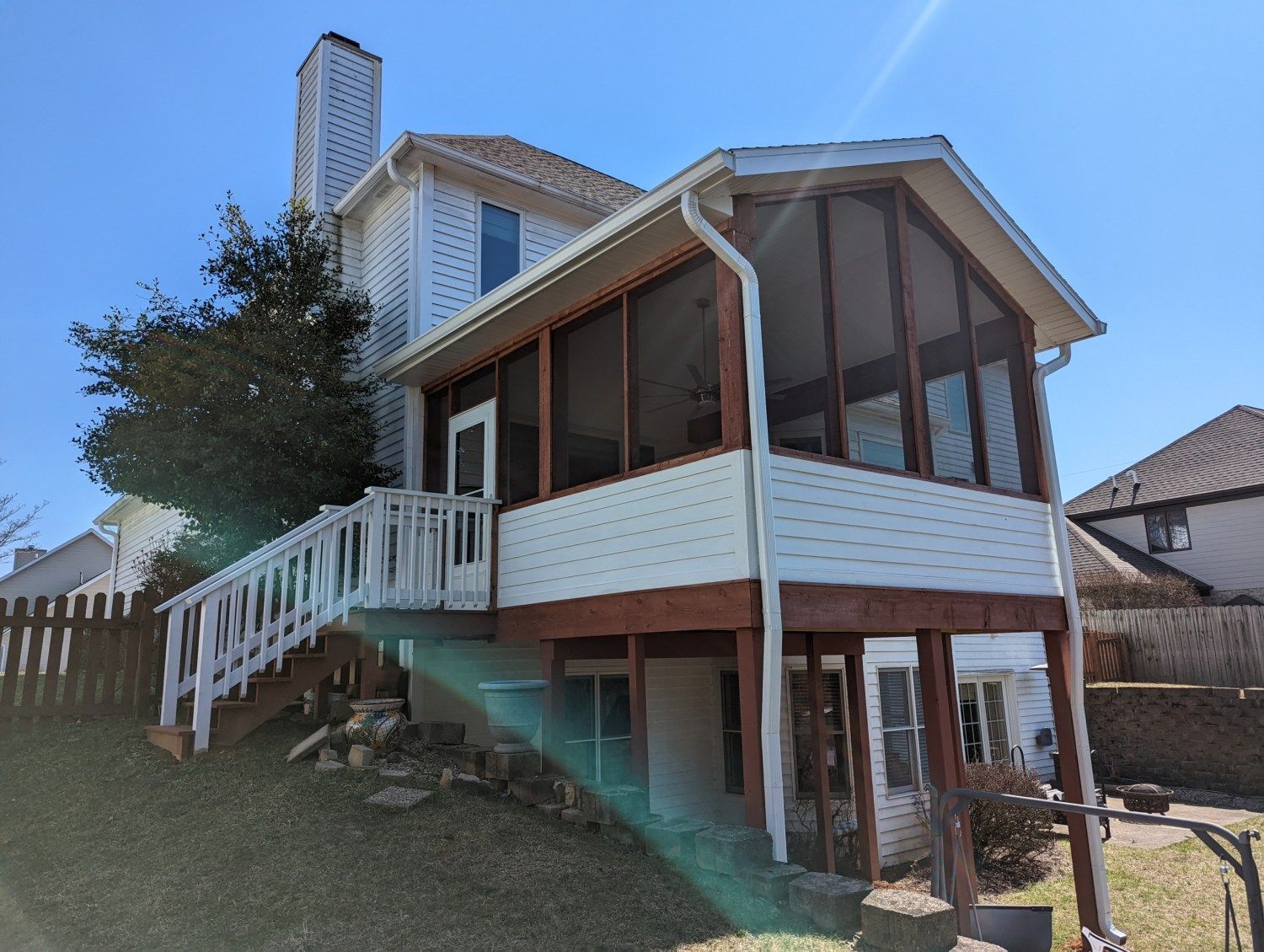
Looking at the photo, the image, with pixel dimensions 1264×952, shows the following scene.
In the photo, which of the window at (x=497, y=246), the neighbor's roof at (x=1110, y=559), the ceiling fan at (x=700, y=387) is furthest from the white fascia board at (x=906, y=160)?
the neighbor's roof at (x=1110, y=559)

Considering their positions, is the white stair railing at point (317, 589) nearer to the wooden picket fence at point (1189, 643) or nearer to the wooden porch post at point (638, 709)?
the wooden porch post at point (638, 709)

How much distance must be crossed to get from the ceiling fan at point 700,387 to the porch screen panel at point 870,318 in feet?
3.31

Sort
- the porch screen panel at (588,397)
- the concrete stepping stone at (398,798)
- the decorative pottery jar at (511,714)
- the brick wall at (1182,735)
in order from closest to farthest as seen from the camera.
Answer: the concrete stepping stone at (398,798) < the decorative pottery jar at (511,714) < the porch screen panel at (588,397) < the brick wall at (1182,735)

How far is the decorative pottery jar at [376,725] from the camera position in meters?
6.66

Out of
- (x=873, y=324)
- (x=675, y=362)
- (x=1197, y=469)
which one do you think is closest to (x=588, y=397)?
(x=675, y=362)

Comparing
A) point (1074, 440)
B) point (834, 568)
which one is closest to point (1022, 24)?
point (834, 568)

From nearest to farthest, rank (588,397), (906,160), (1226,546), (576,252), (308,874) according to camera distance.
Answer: (308,874), (576,252), (906,160), (588,397), (1226,546)

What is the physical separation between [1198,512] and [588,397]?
20385 millimetres

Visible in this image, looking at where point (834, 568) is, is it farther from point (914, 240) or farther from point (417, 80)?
point (417, 80)

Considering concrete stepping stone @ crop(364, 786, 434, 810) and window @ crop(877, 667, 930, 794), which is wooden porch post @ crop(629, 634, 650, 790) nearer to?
concrete stepping stone @ crop(364, 786, 434, 810)

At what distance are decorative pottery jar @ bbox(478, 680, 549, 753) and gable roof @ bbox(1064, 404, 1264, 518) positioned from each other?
22.6 meters

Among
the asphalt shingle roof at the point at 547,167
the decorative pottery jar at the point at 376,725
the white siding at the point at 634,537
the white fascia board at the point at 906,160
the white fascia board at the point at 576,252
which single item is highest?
the asphalt shingle roof at the point at 547,167

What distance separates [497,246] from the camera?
11.5m

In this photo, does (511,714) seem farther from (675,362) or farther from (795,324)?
(795,324)
